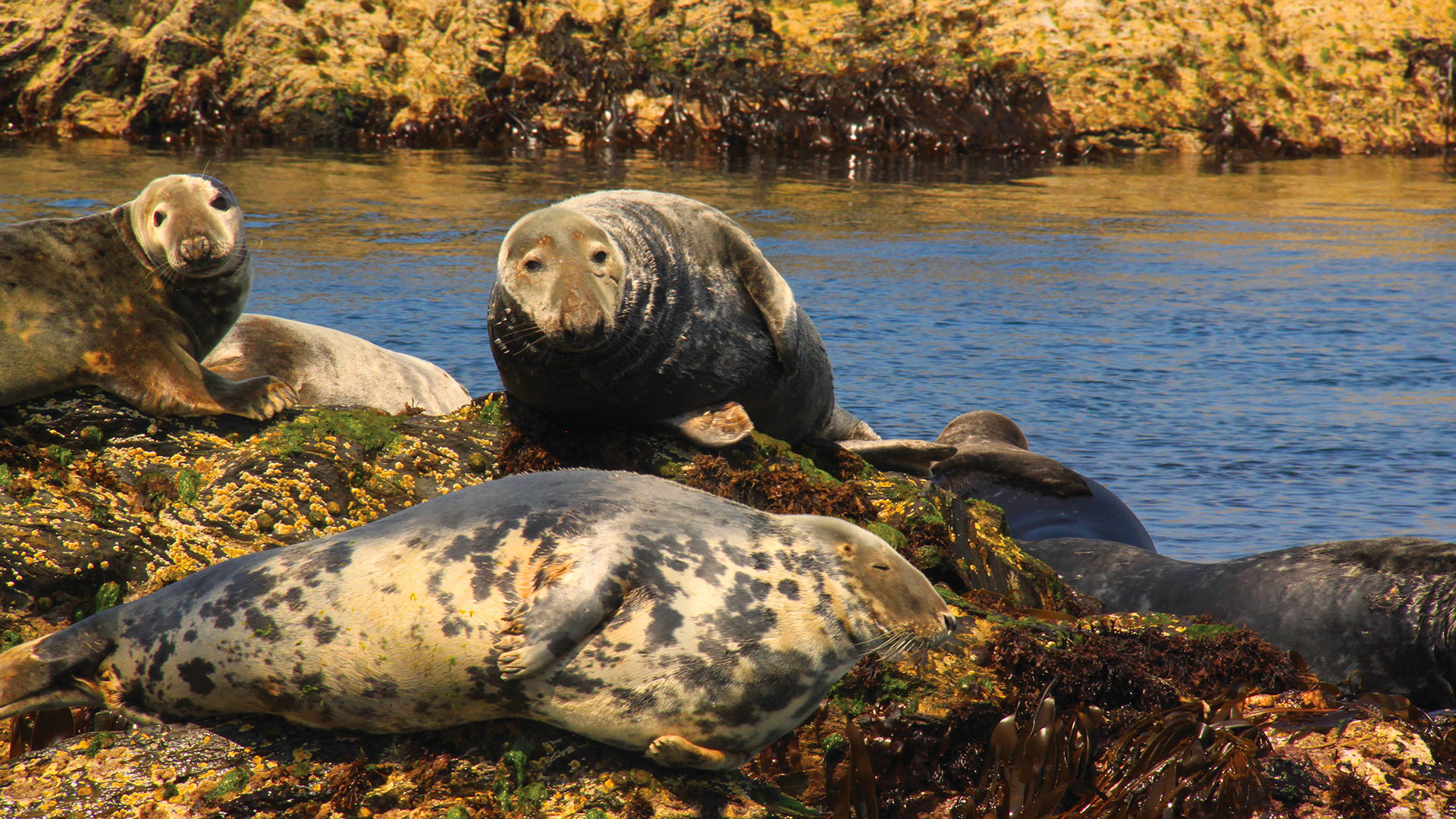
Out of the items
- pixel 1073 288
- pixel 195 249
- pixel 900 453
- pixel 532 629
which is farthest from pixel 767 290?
pixel 1073 288

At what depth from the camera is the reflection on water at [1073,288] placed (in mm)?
7895

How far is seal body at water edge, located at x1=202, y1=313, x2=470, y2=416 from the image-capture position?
5.92 m

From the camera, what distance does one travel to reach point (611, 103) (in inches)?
896

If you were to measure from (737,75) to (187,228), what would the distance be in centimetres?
1878

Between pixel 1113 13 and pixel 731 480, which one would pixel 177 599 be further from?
pixel 1113 13

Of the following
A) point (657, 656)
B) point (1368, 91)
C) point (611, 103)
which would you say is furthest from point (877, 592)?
point (1368, 91)

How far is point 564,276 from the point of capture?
416 centimetres

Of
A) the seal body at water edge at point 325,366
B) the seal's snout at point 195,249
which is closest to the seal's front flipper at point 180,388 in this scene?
the seal's snout at point 195,249

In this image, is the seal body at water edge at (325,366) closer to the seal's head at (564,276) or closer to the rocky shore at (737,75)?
the seal's head at (564,276)

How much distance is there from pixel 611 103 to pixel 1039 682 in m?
20.5

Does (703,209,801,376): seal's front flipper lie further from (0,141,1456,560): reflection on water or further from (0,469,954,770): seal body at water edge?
(0,141,1456,560): reflection on water

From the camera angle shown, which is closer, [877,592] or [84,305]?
[877,592]

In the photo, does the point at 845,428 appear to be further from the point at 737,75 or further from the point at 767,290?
the point at 737,75

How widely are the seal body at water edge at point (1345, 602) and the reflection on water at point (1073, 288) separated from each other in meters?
1.18
